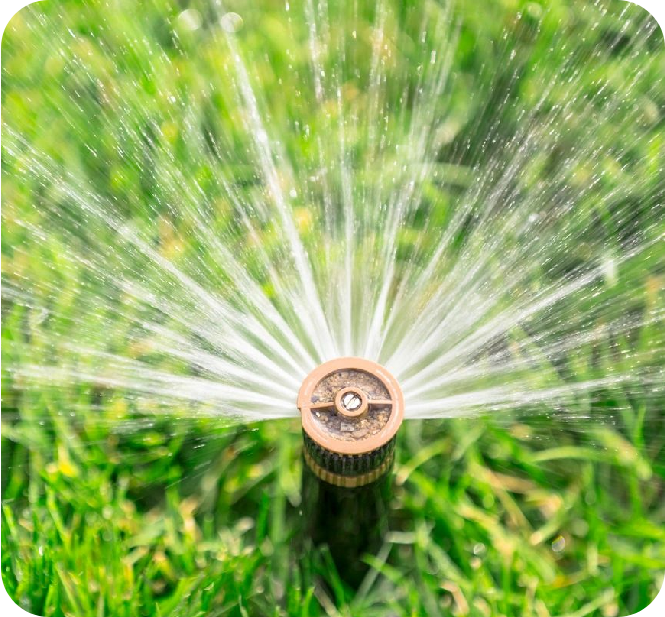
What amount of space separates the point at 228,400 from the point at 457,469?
0.57 m

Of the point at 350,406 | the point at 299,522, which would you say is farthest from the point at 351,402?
the point at 299,522

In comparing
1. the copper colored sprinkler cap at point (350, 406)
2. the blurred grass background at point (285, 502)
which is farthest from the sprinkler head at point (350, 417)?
the blurred grass background at point (285, 502)

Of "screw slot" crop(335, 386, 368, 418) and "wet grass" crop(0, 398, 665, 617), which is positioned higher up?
"screw slot" crop(335, 386, 368, 418)

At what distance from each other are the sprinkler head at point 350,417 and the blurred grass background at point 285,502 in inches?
17.8

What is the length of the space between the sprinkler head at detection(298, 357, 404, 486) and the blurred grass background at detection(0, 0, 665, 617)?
452 millimetres

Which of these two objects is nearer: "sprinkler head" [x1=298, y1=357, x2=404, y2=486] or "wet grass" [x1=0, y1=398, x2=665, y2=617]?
"sprinkler head" [x1=298, y1=357, x2=404, y2=486]

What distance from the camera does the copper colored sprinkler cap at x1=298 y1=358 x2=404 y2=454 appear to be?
1.69 meters

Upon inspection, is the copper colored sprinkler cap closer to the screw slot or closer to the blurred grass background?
the screw slot

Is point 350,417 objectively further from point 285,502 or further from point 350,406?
point 285,502

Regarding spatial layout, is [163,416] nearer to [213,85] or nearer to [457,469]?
[457,469]

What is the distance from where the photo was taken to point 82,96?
2.85m

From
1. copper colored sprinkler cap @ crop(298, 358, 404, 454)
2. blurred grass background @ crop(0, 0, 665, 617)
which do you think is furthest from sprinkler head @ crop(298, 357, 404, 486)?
blurred grass background @ crop(0, 0, 665, 617)

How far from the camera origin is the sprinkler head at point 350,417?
170cm

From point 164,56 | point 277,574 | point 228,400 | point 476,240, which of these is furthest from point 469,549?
point 164,56
